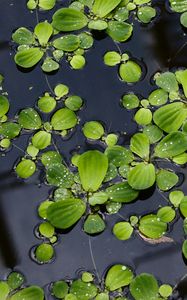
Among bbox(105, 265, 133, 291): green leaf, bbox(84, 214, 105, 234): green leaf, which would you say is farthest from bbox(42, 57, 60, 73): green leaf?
bbox(105, 265, 133, 291): green leaf

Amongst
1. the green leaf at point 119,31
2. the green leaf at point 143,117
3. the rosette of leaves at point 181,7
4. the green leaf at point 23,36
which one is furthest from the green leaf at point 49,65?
the rosette of leaves at point 181,7

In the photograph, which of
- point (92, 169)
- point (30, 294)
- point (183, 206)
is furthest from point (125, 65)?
point (30, 294)

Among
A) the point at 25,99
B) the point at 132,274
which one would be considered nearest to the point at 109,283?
the point at 132,274

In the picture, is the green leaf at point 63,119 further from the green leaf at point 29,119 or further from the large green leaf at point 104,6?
the large green leaf at point 104,6

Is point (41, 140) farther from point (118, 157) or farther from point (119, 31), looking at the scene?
point (119, 31)

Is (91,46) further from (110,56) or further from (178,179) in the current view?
(178,179)

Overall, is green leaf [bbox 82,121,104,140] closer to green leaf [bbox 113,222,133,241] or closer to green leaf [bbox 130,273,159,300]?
green leaf [bbox 113,222,133,241]
